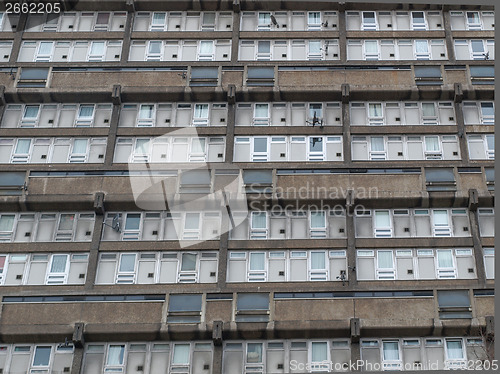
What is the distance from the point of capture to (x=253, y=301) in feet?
145

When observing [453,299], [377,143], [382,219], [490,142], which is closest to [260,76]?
[377,143]

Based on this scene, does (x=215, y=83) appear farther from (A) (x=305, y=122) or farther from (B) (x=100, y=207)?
(B) (x=100, y=207)

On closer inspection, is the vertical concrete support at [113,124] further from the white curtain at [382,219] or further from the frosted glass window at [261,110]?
the white curtain at [382,219]

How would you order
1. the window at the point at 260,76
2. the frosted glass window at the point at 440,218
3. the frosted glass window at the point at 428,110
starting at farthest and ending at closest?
the window at the point at 260,76, the frosted glass window at the point at 428,110, the frosted glass window at the point at 440,218

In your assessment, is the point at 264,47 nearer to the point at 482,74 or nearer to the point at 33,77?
the point at 482,74

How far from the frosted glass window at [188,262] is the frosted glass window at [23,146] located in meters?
11.1

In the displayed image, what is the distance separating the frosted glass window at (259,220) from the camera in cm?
4697

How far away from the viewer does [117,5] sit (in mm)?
55094

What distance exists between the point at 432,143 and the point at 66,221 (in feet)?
65.9

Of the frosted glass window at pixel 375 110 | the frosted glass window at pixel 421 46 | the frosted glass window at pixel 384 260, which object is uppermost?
the frosted glass window at pixel 421 46

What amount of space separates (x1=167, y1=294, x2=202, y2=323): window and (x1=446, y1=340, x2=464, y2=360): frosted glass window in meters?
12.0

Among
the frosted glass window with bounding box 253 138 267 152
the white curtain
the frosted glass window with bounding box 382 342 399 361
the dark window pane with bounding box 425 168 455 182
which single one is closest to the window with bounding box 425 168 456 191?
the dark window pane with bounding box 425 168 455 182

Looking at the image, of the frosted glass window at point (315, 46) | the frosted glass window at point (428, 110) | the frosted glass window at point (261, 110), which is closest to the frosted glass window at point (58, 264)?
the frosted glass window at point (261, 110)

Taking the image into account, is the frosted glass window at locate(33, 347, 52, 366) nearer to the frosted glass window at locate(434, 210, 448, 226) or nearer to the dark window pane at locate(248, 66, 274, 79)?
the dark window pane at locate(248, 66, 274, 79)
